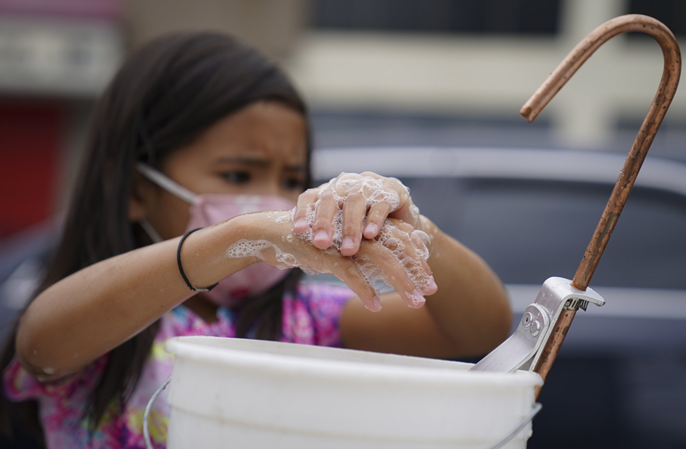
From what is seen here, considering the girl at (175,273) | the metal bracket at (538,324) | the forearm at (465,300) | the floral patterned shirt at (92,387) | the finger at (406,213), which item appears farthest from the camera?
the floral patterned shirt at (92,387)

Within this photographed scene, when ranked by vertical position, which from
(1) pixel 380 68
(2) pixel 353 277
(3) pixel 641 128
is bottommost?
(1) pixel 380 68

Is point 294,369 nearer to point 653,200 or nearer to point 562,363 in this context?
point 562,363

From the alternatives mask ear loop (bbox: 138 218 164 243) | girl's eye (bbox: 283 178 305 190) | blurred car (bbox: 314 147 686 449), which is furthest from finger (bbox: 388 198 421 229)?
blurred car (bbox: 314 147 686 449)

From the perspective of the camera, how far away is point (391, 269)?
3.06 ft

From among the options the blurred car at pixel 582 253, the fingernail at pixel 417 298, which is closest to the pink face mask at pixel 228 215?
the fingernail at pixel 417 298

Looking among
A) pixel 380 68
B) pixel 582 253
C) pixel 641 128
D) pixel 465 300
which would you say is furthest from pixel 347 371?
pixel 380 68

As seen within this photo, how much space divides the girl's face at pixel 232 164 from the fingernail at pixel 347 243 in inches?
26.0

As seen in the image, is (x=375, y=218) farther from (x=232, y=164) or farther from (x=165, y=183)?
(x=165, y=183)

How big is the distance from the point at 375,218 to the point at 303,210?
92 mm

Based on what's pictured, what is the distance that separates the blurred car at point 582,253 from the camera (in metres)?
2.15

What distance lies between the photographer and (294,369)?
2.45 ft

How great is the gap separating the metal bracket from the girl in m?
0.21

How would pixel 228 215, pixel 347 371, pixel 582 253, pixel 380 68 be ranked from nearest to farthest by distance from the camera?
pixel 347 371, pixel 228 215, pixel 582 253, pixel 380 68

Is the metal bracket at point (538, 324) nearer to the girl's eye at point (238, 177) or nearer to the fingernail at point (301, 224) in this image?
the fingernail at point (301, 224)
